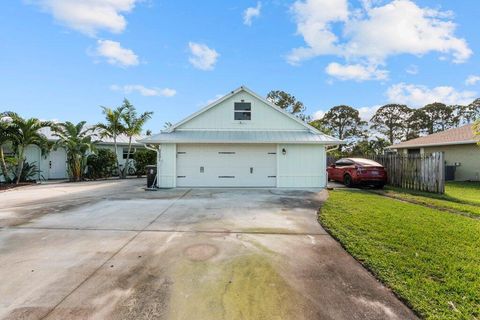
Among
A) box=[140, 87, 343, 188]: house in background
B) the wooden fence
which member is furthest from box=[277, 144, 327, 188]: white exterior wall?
the wooden fence

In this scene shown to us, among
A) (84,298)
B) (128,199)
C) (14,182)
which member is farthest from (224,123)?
(14,182)

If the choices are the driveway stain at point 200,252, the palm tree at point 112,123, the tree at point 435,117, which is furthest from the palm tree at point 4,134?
the tree at point 435,117

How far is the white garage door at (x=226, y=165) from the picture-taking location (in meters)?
12.1

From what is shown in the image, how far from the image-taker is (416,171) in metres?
11.1

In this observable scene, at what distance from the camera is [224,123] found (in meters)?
12.8

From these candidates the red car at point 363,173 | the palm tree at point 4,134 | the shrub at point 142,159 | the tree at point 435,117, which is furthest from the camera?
the tree at point 435,117

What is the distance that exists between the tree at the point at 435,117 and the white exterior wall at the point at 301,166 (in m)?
33.4

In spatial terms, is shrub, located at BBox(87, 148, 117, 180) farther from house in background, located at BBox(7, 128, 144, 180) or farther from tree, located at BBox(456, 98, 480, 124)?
tree, located at BBox(456, 98, 480, 124)

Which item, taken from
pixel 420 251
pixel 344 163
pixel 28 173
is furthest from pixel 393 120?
pixel 28 173

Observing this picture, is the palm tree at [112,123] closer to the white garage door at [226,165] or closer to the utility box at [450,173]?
the white garage door at [226,165]

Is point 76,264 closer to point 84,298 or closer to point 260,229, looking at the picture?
point 84,298

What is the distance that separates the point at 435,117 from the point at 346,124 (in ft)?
41.8

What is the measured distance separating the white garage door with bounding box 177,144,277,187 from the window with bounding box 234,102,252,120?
1665 millimetres

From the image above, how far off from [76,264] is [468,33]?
15.8 metres
